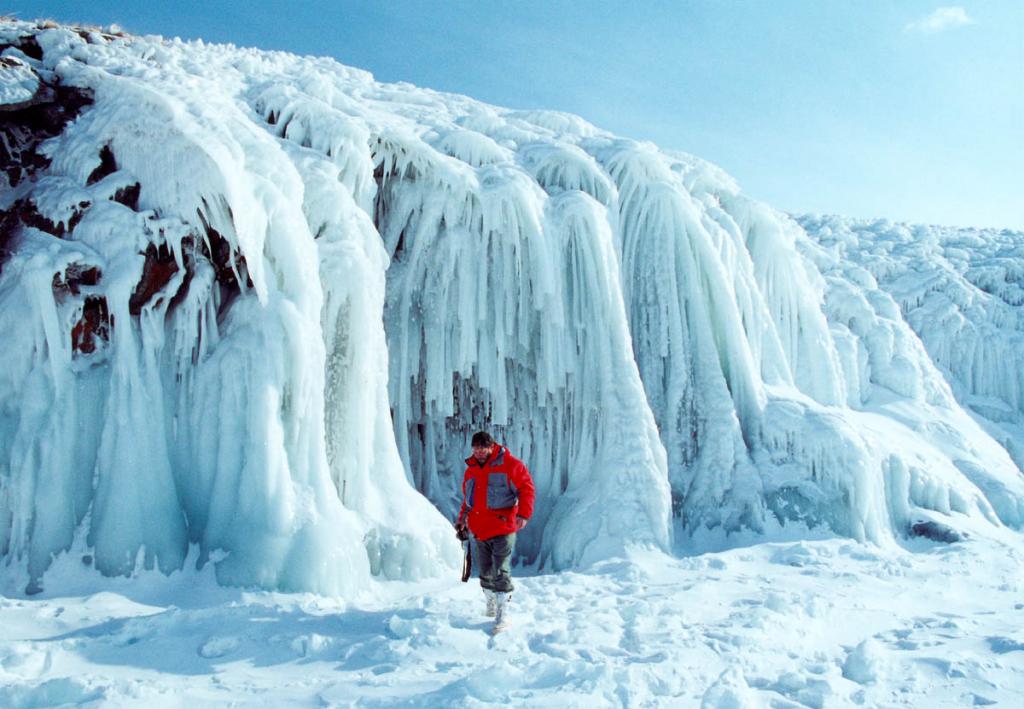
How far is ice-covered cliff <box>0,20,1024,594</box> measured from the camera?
5910 mm

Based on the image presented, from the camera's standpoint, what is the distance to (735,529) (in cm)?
888

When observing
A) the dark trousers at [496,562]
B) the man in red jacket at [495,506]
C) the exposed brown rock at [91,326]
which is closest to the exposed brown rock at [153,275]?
the exposed brown rock at [91,326]

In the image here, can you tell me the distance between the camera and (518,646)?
433cm

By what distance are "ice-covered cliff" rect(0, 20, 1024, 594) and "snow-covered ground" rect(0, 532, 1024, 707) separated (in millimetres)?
892

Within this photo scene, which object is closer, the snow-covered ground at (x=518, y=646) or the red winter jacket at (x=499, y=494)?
the snow-covered ground at (x=518, y=646)

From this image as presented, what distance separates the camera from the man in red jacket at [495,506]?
4.81 meters

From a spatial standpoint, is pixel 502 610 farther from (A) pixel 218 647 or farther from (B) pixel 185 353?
(B) pixel 185 353

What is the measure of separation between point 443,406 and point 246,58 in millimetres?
6423

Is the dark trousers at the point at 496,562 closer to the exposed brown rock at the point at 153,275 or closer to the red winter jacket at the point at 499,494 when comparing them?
the red winter jacket at the point at 499,494

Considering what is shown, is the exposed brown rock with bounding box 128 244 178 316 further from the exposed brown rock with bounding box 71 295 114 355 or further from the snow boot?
the snow boot

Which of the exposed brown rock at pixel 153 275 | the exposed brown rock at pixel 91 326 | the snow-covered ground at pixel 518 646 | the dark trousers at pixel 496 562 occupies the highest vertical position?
the exposed brown rock at pixel 153 275

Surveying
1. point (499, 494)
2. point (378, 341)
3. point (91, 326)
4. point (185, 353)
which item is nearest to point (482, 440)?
point (499, 494)

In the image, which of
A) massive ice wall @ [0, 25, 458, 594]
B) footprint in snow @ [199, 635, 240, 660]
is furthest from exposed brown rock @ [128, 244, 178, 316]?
footprint in snow @ [199, 635, 240, 660]

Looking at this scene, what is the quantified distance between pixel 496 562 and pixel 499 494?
1.59 feet
